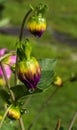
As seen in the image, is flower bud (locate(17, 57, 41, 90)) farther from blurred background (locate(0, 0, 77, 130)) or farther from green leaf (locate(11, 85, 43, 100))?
blurred background (locate(0, 0, 77, 130))

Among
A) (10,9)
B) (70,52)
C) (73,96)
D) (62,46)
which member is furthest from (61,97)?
(10,9)

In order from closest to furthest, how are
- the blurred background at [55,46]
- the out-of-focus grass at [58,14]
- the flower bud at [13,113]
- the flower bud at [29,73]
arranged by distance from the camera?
the flower bud at [29,73] < the flower bud at [13,113] < the blurred background at [55,46] < the out-of-focus grass at [58,14]

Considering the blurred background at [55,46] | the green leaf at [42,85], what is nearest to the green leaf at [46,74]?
the green leaf at [42,85]

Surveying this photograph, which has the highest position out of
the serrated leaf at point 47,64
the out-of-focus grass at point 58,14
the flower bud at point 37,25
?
the flower bud at point 37,25

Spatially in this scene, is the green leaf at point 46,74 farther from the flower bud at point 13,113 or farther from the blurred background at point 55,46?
the blurred background at point 55,46

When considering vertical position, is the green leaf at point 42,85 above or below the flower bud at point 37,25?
below

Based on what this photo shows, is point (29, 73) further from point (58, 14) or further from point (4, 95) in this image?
point (58, 14)

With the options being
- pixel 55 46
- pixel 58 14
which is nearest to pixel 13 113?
pixel 55 46
